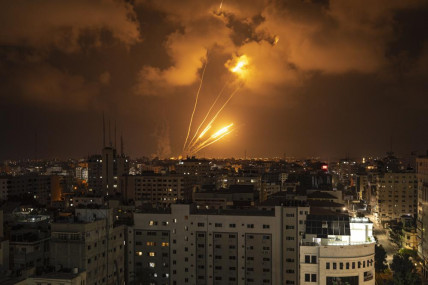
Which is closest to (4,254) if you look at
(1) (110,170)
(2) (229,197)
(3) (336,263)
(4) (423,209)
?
(3) (336,263)

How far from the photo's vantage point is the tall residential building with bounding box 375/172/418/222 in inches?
1797

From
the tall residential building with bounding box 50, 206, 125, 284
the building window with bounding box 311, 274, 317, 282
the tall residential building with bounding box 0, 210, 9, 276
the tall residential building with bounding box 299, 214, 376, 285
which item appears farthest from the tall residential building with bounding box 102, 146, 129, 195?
the building window with bounding box 311, 274, 317, 282

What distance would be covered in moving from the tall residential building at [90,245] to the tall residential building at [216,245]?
220cm

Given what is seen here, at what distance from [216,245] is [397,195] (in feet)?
100

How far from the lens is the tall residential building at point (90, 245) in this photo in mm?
16578

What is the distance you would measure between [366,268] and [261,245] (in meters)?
6.52

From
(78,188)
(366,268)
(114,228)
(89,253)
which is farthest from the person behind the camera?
(78,188)

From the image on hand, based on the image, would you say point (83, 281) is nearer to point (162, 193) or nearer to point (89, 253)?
point (89, 253)

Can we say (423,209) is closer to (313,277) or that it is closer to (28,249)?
(313,277)

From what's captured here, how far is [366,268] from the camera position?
1498 cm

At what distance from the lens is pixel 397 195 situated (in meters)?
45.9

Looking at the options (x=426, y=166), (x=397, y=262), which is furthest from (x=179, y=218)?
(x=426, y=166)

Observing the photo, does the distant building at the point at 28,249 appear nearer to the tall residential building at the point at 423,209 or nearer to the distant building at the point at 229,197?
the distant building at the point at 229,197

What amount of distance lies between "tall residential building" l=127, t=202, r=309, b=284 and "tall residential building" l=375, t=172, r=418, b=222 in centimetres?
2832
